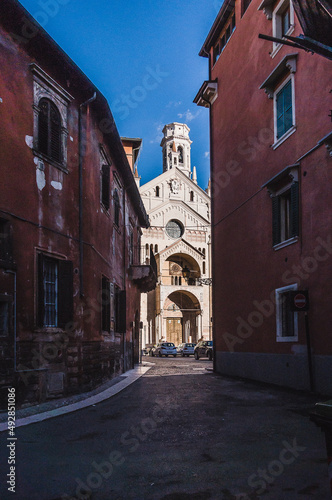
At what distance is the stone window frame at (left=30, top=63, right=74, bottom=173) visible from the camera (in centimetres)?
1085

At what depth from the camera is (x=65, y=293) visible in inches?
449

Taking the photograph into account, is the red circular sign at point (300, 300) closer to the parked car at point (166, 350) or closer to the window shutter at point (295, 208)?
the window shutter at point (295, 208)

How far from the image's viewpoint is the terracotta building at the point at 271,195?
38.7 feet

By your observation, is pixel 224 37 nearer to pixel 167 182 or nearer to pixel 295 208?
pixel 295 208

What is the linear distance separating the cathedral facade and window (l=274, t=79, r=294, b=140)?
39.5 meters

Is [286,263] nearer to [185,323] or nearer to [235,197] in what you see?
[235,197]

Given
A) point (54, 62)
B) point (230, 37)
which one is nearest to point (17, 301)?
point (54, 62)

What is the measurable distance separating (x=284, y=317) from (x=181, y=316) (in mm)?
44508

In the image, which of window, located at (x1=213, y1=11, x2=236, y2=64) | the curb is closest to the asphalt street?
the curb

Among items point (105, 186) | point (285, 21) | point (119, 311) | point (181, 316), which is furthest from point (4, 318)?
point (181, 316)

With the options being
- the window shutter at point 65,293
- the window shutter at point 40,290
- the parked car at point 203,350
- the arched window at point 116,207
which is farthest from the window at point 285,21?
the parked car at point 203,350

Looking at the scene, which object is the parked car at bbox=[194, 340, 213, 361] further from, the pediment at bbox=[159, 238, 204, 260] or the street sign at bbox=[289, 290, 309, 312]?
the street sign at bbox=[289, 290, 309, 312]

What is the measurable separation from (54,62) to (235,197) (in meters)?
8.62

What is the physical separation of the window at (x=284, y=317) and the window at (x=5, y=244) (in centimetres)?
742
